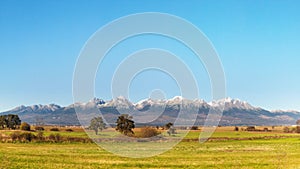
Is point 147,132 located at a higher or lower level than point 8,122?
lower

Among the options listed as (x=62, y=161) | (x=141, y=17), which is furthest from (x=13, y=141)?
(x=141, y=17)

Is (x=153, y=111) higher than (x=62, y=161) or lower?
higher

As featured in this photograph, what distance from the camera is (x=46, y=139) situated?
84625mm

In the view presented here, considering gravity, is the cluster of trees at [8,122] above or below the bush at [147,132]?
above

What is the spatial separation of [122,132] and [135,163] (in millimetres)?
63575

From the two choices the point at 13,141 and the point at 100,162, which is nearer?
the point at 100,162

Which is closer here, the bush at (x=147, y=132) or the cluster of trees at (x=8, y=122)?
the bush at (x=147, y=132)

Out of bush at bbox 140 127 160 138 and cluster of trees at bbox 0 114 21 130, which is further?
cluster of trees at bbox 0 114 21 130

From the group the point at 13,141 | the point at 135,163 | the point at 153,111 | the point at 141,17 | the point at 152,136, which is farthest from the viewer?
the point at 152,136

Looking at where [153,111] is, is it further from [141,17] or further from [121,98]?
[141,17]

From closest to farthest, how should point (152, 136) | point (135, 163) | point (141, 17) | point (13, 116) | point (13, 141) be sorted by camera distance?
point (141, 17), point (135, 163), point (13, 141), point (152, 136), point (13, 116)

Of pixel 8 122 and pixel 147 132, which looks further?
pixel 8 122

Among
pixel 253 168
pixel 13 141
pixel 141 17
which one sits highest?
pixel 141 17

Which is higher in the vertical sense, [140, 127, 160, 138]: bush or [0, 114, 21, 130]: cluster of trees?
[0, 114, 21, 130]: cluster of trees
